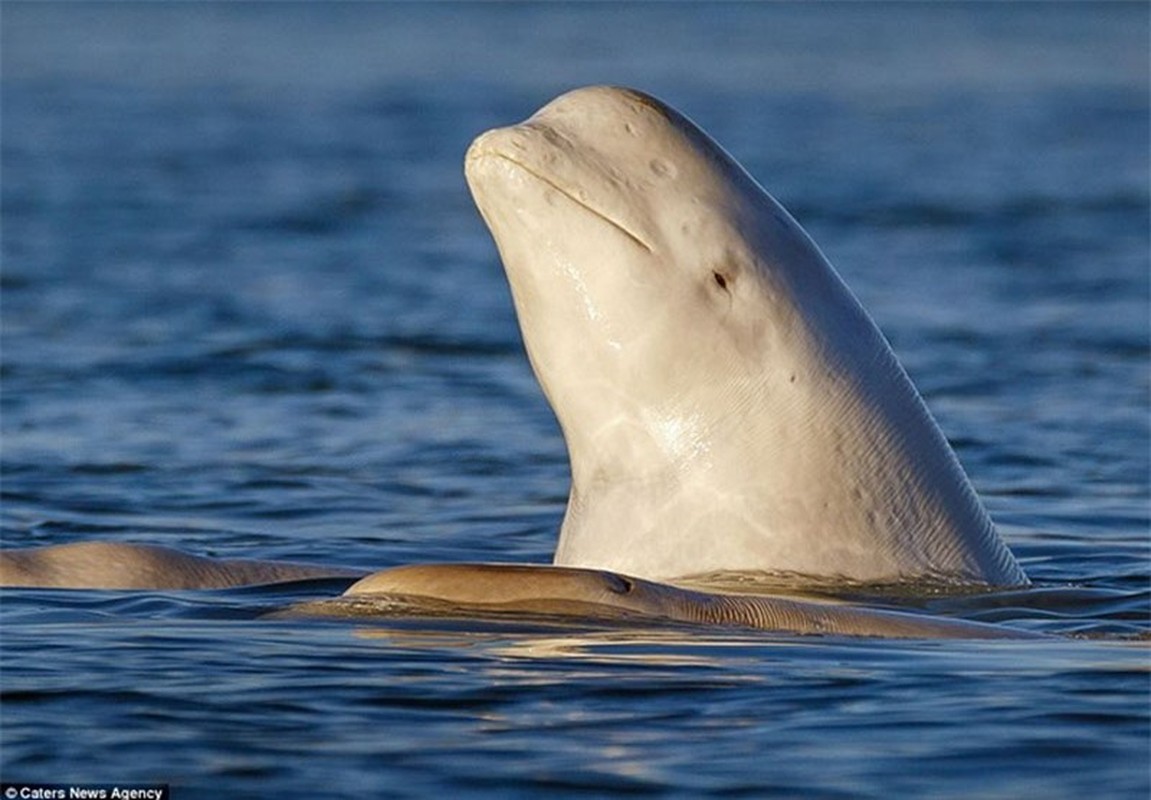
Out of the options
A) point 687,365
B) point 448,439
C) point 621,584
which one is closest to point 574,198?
point 687,365

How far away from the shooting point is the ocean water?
6582mm

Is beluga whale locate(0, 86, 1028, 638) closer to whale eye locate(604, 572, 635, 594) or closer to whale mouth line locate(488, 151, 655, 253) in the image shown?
whale mouth line locate(488, 151, 655, 253)

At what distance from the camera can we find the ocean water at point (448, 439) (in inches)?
259

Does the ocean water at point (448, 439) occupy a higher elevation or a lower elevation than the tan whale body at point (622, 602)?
lower

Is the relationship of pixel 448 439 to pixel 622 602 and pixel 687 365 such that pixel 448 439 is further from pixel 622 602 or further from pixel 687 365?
pixel 622 602

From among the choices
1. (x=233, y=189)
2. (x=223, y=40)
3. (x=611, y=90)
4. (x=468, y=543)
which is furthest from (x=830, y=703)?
(x=223, y=40)

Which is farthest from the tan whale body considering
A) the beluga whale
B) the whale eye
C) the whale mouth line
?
the whale mouth line

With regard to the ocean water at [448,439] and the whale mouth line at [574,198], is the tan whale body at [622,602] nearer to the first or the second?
the ocean water at [448,439]

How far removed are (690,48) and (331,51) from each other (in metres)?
6.27

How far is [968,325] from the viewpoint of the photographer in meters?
18.0

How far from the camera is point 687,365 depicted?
8.34m

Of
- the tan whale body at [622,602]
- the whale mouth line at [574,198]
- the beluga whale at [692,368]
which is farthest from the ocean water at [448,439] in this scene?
the whale mouth line at [574,198]

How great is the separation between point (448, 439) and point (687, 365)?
5.59m

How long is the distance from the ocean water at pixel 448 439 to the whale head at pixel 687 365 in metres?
0.38
